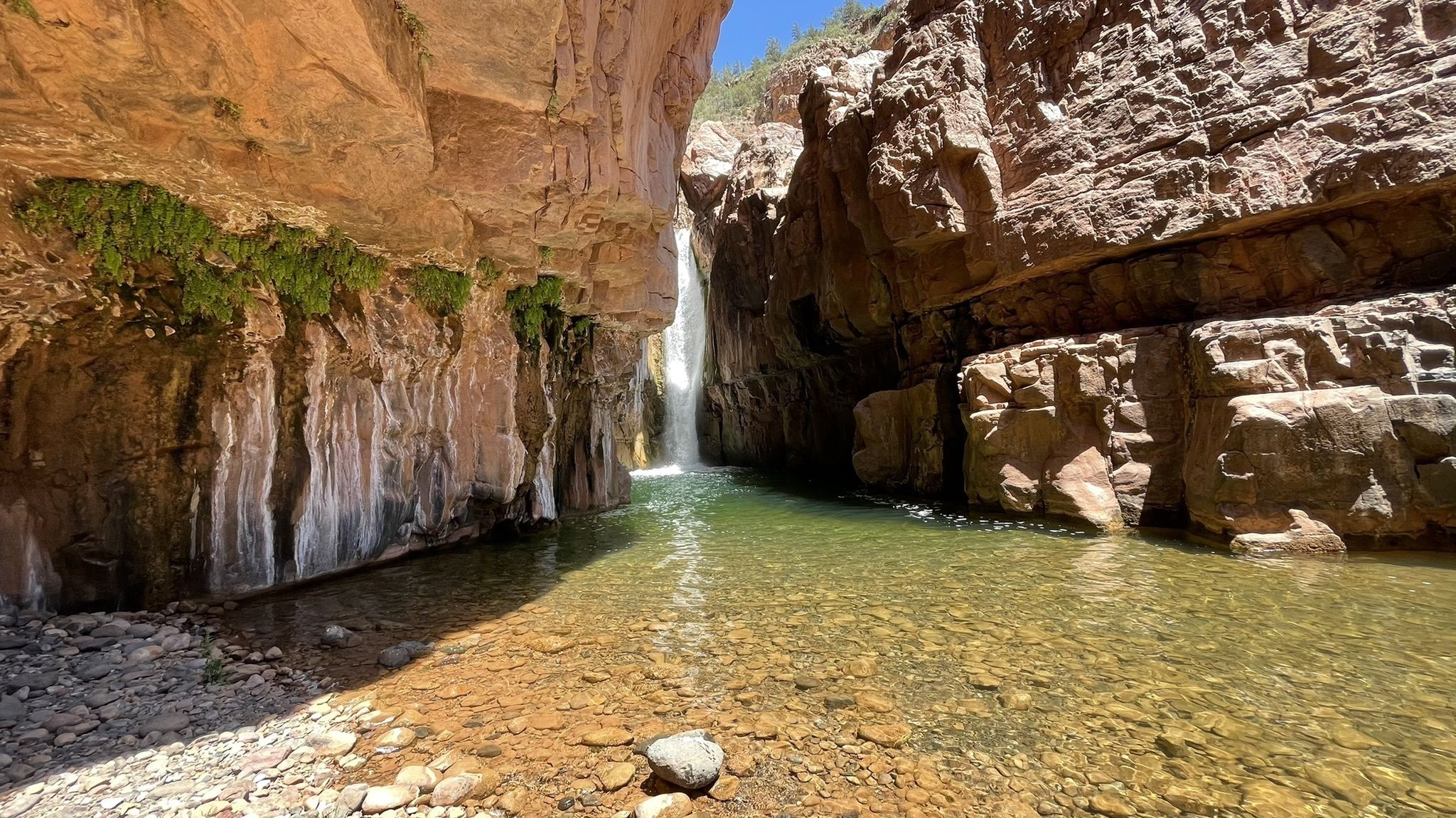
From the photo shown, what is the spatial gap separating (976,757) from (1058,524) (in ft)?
23.9

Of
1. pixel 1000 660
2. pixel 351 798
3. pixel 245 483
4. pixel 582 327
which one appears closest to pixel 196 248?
pixel 245 483

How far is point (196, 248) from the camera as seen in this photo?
17.0 ft

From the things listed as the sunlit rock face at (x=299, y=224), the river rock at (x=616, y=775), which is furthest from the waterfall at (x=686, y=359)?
the river rock at (x=616, y=775)

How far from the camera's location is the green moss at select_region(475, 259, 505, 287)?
749 centimetres

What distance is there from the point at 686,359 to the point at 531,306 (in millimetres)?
19171

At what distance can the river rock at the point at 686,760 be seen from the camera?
2.63m

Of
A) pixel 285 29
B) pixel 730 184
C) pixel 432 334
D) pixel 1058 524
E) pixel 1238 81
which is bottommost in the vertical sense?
pixel 1058 524

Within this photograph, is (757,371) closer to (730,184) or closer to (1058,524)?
(730,184)

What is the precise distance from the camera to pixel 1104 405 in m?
8.98

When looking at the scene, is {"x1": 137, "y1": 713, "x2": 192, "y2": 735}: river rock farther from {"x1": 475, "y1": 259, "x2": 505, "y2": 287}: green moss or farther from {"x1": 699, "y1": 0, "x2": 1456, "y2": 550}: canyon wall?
{"x1": 699, "y1": 0, "x2": 1456, "y2": 550}: canyon wall

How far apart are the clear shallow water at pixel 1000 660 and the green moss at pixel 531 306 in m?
3.59

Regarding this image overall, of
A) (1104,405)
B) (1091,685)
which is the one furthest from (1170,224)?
(1091,685)

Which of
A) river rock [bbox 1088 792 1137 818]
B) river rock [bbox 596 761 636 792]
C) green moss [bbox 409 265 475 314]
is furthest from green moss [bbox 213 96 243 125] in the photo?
river rock [bbox 1088 792 1137 818]

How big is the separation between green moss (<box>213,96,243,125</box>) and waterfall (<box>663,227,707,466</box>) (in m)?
22.9
